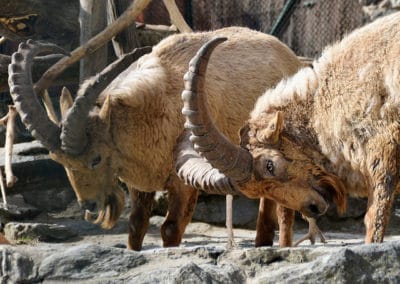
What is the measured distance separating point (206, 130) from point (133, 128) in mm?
2029

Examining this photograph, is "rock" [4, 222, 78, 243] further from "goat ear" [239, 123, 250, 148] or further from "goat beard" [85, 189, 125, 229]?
"goat ear" [239, 123, 250, 148]

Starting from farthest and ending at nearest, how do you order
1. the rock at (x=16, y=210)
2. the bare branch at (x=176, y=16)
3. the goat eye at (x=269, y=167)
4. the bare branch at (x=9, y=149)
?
1. the bare branch at (x=176, y=16)
2. the rock at (x=16, y=210)
3. the bare branch at (x=9, y=149)
4. the goat eye at (x=269, y=167)

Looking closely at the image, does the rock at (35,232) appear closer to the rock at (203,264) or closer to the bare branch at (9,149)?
the bare branch at (9,149)

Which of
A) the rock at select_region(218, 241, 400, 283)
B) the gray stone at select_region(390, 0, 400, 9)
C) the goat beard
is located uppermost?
the gray stone at select_region(390, 0, 400, 9)

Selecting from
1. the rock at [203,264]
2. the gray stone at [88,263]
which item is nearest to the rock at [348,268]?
the rock at [203,264]

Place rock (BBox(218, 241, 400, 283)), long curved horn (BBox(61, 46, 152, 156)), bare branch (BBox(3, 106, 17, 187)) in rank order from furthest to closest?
1. bare branch (BBox(3, 106, 17, 187))
2. long curved horn (BBox(61, 46, 152, 156))
3. rock (BBox(218, 241, 400, 283))

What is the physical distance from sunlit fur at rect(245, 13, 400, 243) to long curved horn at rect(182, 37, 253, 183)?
46cm

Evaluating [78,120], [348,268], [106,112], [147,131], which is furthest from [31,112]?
[348,268]

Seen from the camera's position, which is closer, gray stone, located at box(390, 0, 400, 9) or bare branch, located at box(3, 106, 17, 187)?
bare branch, located at box(3, 106, 17, 187)

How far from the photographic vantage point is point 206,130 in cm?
631

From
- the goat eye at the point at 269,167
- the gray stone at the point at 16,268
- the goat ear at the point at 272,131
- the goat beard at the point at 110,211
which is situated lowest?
the goat beard at the point at 110,211

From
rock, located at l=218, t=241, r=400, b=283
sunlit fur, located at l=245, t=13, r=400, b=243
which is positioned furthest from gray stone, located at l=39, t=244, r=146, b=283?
sunlit fur, located at l=245, t=13, r=400, b=243

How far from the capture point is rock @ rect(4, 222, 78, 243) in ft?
31.7

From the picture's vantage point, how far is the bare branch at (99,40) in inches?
405
